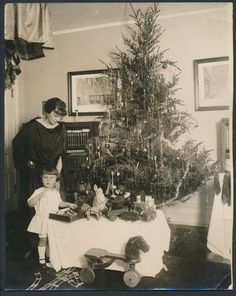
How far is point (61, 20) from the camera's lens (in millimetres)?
1887

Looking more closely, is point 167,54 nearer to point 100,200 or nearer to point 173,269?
point 100,200

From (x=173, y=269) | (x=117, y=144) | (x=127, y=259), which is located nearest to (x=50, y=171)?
(x=117, y=144)

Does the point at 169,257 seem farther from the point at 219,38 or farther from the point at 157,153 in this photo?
the point at 219,38

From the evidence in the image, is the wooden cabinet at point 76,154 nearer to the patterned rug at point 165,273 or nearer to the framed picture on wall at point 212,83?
the patterned rug at point 165,273

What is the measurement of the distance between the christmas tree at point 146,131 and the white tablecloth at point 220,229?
18 centimetres

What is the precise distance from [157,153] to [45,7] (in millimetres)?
1091

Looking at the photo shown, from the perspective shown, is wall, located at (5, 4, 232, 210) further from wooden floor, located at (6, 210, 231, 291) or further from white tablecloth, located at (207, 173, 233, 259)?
wooden floor, located at (6, 210, 231, 291)

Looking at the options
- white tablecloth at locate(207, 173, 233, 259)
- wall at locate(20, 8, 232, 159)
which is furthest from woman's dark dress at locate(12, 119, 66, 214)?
white tablecloth at locate(207, 173, 233, 259)

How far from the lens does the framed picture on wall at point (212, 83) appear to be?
6.04 feet

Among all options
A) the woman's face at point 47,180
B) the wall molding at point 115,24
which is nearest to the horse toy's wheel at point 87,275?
the woman's face at point 47,180

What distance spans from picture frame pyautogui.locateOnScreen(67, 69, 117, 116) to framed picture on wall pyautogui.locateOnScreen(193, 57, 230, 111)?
0.51 m

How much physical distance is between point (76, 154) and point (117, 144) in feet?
0.85

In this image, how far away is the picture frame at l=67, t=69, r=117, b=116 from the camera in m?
1.92

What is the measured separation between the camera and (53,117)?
1.96 meters
